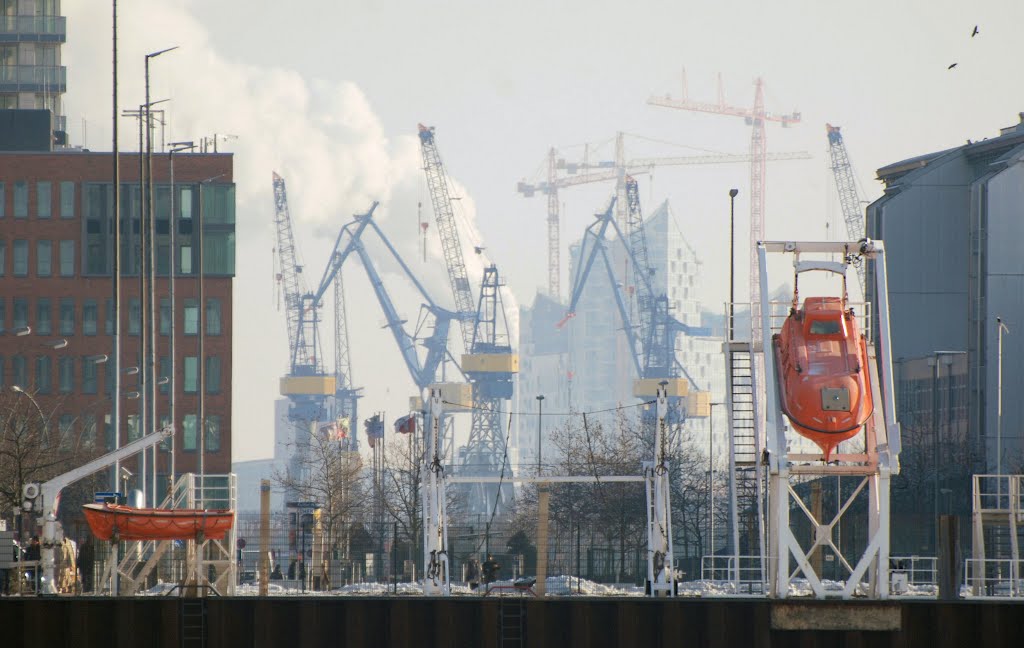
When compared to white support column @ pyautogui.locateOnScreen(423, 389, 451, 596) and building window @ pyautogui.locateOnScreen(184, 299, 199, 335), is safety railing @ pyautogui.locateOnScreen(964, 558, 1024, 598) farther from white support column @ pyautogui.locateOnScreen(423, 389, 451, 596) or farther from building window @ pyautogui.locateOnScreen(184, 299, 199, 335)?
building window @ pyautogui.locateOnScreen(184, 299, 199, 335)

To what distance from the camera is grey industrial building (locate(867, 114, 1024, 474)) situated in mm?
107562

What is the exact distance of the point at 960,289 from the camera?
119m

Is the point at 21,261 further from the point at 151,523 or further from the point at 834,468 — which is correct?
the point at 834,468

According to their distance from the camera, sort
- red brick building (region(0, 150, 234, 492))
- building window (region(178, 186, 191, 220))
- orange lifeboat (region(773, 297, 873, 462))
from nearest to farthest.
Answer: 1. orange lifeboat (region(773, 297, 873, 462))
2. building window (region(178, 186, 191, 220))
3. red brick building (region(0, 150, 234, 492))

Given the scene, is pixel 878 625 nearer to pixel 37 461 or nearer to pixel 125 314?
pixel 37 461

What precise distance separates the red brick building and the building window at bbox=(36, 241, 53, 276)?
0.08m

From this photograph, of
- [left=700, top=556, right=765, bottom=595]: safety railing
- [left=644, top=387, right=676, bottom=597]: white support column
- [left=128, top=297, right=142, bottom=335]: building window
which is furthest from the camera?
[left=128, top=297, right=142, bottom=335]: building window

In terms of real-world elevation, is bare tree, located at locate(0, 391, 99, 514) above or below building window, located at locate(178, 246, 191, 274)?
below

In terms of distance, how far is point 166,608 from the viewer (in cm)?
3512

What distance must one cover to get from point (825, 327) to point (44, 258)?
328 ft

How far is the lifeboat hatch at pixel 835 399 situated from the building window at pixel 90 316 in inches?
3914

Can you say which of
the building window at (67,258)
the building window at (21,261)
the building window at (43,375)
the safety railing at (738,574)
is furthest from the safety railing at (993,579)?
the building window at (21,261)

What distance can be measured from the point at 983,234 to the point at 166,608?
86.4 m

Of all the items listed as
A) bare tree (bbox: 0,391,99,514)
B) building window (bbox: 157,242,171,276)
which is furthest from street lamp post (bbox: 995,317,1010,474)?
building window (bbox: 157,242,171,276)
